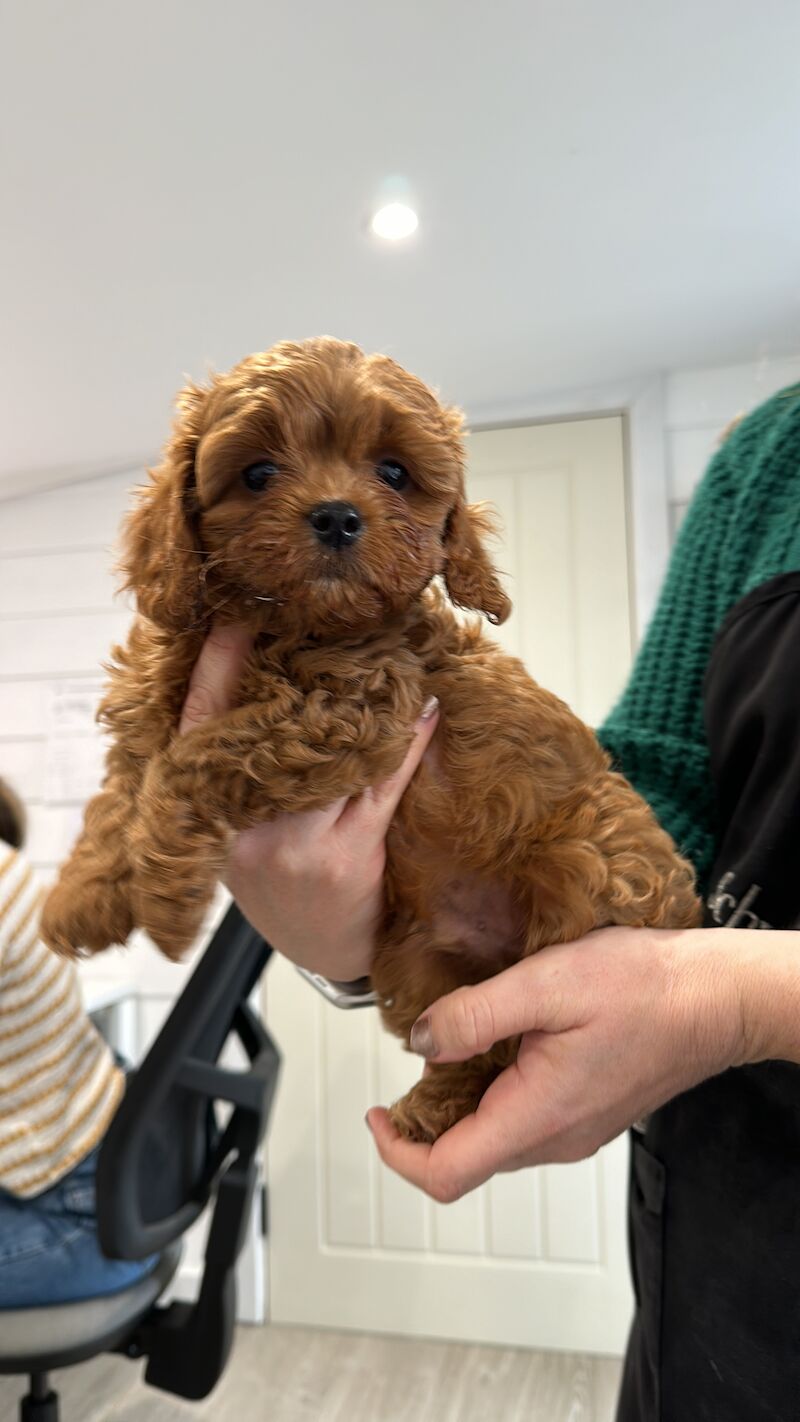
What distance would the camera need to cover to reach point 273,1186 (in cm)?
352

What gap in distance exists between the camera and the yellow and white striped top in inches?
78.4

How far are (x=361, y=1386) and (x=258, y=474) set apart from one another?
331 cm

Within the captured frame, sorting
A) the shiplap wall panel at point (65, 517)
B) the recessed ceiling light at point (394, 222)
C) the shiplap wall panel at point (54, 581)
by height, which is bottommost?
the shiplap wall panel at point (54, 581)

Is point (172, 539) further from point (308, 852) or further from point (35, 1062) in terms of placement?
point (35, 1062)

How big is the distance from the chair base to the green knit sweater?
6.28 feet

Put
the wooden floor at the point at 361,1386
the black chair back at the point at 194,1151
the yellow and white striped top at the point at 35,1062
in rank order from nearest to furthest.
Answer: the black chair back at the point at 194,1151, the yellow and white striped top at the point at 35,1062, the wooden floor at the point at 361,1386

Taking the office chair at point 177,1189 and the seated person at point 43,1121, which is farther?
the seated person at point 43,1121

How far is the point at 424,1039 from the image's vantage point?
89cm

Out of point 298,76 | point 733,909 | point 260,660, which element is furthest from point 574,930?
point 298,76

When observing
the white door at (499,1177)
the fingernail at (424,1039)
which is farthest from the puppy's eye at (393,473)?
the white door at (499,1177)

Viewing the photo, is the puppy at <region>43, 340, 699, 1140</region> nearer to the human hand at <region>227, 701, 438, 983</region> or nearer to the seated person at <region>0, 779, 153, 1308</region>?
the human hand at <region>227, 701, 438, 983</region>

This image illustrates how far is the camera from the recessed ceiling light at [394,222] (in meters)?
2.29

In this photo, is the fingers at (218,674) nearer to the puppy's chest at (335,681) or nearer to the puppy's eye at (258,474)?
the puppy's chest at (335,681)

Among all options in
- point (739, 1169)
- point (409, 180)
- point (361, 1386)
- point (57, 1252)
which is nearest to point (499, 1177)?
point (361, 1386)
